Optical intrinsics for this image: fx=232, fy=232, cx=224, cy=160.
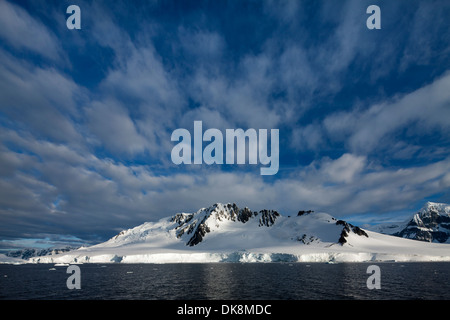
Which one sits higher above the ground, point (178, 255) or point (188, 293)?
point (188, 293)

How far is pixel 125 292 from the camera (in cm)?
4822

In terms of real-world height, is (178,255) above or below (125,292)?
below

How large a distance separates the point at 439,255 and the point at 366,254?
54944 mm
